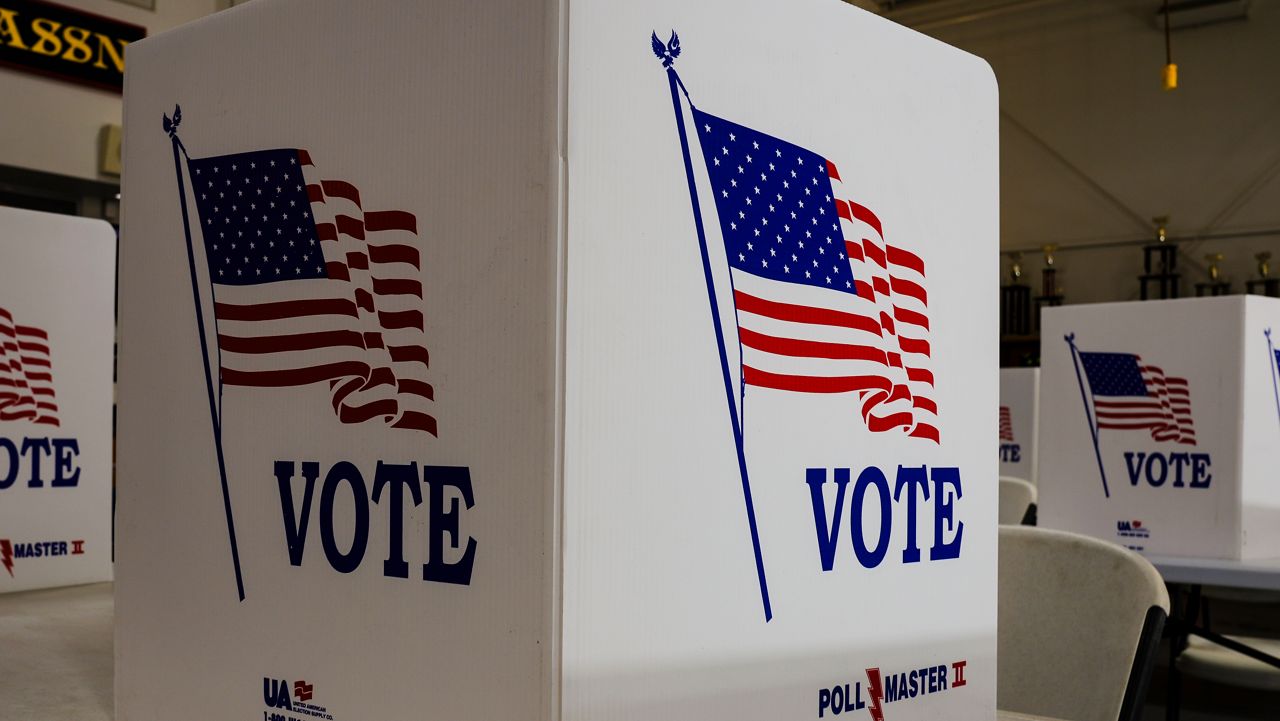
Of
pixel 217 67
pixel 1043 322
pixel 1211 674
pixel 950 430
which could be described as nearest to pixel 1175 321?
pixel 1043 322

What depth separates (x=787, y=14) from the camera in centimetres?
67

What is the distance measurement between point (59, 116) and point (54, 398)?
4281 millimetres

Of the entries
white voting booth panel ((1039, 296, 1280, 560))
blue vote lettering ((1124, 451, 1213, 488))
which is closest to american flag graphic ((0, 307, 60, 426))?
white voting booth panel ((1039, 296, 1280, 560))

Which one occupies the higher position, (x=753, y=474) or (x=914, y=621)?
(x=753, y=474)

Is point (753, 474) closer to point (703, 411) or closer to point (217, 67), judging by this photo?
point (703, 411)

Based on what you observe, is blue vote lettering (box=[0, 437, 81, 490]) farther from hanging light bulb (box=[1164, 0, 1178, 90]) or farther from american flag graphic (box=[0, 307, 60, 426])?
hanging light bulb (box=[1164, 0, 1178, 90])

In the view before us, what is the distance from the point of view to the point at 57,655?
3.32 ft

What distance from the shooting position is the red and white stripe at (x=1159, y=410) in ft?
8.20

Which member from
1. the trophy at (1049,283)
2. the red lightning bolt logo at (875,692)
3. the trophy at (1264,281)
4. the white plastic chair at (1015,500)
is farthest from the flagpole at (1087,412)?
the trophy at (1049,283)

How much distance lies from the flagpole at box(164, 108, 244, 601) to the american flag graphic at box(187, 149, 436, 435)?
0.5 inches

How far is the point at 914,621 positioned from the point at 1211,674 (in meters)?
2.29

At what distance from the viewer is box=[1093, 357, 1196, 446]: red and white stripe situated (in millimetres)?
2500

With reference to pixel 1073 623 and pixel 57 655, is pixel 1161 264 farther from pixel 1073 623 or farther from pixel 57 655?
pixel 57 655

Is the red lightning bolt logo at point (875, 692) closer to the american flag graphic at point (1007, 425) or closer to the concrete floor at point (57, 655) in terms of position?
the concrete floor at point (57, 655)
